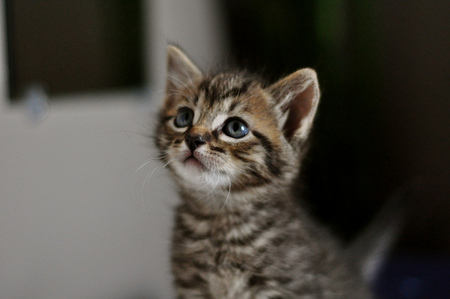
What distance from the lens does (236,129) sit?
26.4 inches

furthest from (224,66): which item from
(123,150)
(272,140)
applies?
(123,150)

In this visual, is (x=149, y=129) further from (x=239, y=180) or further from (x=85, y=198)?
(x=85, y=198)

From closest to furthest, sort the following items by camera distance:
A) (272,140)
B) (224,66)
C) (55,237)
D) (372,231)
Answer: (272,140)
(224,66)
(372,231)
(55,237)

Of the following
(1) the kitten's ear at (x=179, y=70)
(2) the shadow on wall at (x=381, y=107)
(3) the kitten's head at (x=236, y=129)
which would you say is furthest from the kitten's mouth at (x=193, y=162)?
(2) the shadow on wall at (x=381, y=107)

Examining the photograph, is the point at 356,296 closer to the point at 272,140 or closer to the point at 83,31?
the point at 272,140

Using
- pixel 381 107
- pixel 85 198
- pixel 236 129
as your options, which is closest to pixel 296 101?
pixel 236 129

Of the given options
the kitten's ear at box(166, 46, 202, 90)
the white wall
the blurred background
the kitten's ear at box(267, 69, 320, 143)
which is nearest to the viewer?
the kitten's ear at box(267, 69, 320, 143)

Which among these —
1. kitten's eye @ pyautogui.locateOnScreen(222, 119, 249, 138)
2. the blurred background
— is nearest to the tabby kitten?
kitten's eye @ pyautogui.locateOnScreen(222, 119, 249, 138)

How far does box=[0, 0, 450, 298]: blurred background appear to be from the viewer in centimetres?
89

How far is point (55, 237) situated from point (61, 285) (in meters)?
0.13

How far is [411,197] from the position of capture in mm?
1078

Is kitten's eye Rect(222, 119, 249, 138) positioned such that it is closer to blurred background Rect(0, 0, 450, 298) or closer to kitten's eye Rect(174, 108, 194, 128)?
kitten's eye Rect(174, 108, 194, 128)

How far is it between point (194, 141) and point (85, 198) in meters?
0.60

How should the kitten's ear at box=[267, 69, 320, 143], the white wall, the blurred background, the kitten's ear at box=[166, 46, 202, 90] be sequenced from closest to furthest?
the kitten's ear at box=[267, 69, 320, 143] < the kitten's ear at box=[166, 46, 202, 90] < the blurred background < the white wall
